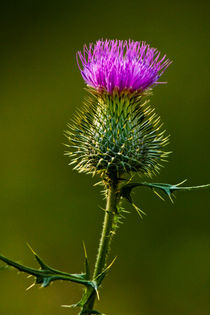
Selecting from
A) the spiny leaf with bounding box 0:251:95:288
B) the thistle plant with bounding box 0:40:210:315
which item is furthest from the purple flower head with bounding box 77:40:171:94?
the spiny leaf with bounding box 0:251:95:288

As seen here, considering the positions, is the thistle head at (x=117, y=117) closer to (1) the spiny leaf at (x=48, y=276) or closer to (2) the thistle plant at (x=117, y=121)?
(2) the thistle plant at (x=117, y=121)

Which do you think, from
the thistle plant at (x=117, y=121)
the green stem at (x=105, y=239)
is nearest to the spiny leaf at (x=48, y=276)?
the green stem at (x=105, y=239)

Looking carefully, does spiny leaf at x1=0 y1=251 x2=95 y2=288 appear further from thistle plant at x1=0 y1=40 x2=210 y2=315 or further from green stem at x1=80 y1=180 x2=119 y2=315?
thistle plant at x1=0 y1=40 x2=210 y2=315

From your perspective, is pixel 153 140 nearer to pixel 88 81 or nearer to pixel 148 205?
pixel 88 81

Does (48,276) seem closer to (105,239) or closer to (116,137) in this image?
(105,239)

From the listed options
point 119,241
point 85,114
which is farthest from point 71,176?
point 85,114

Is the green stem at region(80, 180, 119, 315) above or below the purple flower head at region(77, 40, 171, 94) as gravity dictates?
below

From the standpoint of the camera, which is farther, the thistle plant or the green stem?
the thistle plant

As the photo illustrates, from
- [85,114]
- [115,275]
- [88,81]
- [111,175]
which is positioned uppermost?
[88,81]
